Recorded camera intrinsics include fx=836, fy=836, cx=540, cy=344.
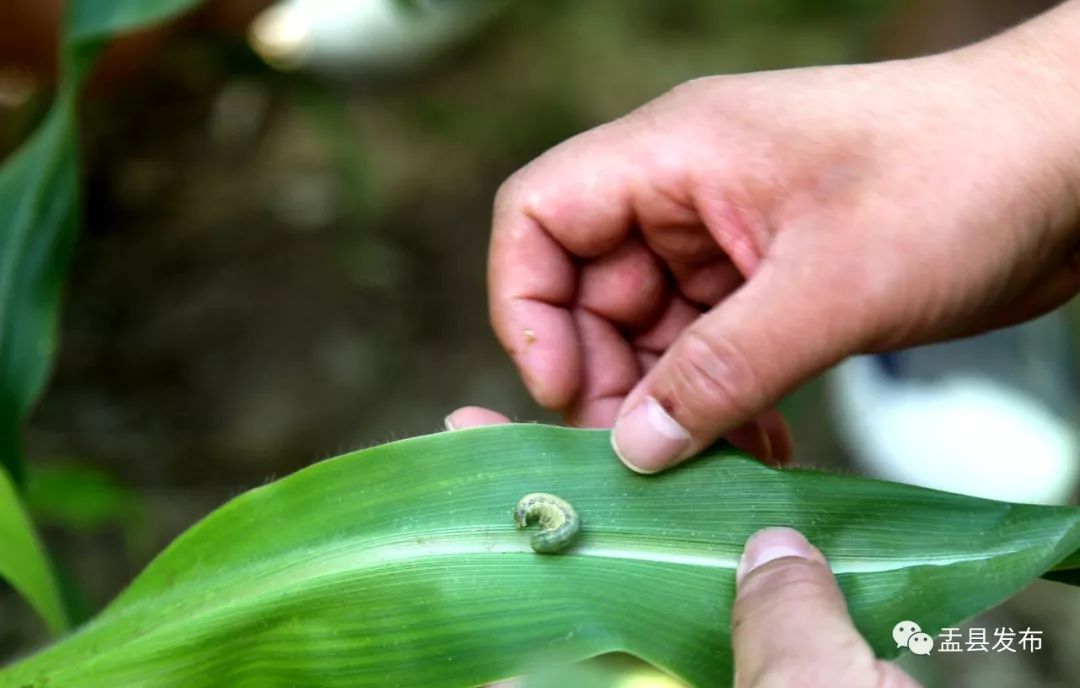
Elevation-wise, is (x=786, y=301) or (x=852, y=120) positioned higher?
(x=852, y=120)

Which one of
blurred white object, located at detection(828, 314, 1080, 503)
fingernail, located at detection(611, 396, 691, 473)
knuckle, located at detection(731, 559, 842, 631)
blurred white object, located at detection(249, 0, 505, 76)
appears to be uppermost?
fingernail, located at detection(611, 396, 691, 473)

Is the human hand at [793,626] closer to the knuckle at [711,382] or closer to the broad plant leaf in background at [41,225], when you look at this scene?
the knuckle at [711,382]

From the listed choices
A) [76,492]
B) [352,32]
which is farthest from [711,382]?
[352,32]

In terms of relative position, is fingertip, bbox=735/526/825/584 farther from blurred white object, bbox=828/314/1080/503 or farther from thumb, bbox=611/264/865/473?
blurred white object, bbox=828/314/1080/503

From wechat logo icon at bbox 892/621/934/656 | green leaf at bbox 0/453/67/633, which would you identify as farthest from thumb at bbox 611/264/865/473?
green leaf at bbox 0/453/67/633

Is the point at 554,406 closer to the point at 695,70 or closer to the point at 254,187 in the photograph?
the point at 254,187

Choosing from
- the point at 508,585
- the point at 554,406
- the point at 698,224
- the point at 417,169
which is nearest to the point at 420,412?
the point at 417,169

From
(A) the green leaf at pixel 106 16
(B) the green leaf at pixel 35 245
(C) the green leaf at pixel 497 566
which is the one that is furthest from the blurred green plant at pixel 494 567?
(A) the green leaf at pixel 106 16
